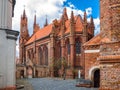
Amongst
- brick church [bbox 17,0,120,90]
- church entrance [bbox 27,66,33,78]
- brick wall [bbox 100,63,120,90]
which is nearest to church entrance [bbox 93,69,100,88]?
brick church [bbox 17,0,120,90]

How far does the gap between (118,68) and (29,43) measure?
60411 millimetres

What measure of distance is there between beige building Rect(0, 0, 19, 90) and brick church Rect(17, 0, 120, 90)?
4015mm

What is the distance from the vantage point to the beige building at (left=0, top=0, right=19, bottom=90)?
11.0 m

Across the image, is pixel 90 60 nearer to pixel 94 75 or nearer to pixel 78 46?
pixel 94 75

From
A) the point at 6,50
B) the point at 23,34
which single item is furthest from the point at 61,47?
the point at 6,50

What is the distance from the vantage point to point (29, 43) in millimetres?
67938

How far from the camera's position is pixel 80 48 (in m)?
47.5

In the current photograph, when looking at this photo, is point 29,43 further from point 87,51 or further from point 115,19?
point 115,19

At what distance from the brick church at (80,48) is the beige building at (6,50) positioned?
4015 millimetres

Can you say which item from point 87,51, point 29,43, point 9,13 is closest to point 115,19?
point 9,13

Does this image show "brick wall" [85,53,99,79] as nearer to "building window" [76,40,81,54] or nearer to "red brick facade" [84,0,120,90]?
"red brick facade" [84,0,120,90]

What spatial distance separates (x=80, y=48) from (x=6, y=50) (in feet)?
121

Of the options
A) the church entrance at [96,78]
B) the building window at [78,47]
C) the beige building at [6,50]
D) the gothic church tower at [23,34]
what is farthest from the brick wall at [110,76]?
the gothic church tower at [23,34]

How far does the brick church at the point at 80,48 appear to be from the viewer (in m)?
8.66
